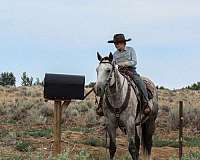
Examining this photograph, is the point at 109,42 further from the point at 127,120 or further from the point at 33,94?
the point at 33,94

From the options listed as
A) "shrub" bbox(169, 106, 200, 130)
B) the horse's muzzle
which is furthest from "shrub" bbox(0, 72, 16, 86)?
the horse's muzzle

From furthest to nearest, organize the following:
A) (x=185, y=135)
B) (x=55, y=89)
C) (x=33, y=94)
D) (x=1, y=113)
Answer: (x=33, y=94), (x=1, y=113), (x=185, y=135), (x=55, y=89)

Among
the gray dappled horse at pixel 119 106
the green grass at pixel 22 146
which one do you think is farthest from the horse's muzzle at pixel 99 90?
the green grass at pixel 22 146

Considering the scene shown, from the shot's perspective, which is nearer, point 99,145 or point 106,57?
point 106,57

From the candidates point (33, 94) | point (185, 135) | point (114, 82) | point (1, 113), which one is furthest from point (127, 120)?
point (33, 94)

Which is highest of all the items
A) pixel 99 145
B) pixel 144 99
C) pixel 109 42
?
pixel 109 42

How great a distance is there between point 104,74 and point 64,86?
2.28 meters

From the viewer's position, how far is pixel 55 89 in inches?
504

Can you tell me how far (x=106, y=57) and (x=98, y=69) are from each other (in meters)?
0.43

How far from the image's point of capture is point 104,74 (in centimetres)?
1062

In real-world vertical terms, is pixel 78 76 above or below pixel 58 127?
above

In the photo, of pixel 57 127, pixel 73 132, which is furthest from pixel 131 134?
pixel 73 132

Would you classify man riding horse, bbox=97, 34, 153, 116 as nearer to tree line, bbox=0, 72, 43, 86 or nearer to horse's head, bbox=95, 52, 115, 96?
horse's head, bbox=95, 52, 115, 96

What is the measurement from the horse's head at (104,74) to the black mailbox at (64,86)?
5.75 feet
